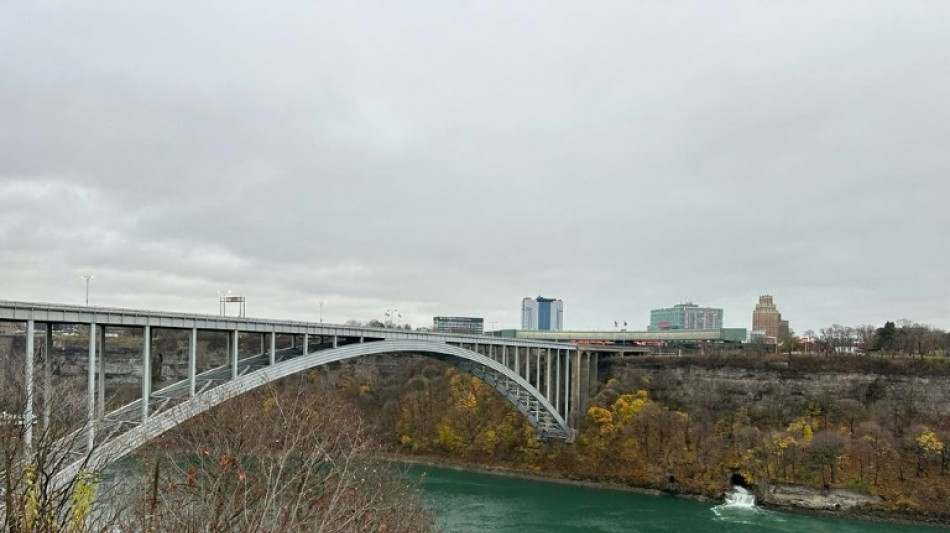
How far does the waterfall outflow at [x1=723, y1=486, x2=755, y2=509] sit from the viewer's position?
1093 inches

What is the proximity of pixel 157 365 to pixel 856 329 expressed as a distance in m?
50.2

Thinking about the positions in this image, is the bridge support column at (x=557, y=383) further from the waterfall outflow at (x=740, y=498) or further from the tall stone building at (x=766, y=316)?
the tall stone building at (x=766, y=316)

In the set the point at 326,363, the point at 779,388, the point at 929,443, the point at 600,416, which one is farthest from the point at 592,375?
the point at 326,363

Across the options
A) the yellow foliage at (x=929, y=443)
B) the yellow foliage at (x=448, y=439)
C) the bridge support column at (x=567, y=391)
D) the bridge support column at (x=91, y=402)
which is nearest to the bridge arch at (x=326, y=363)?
the bridge support column at (x=91, y=402)

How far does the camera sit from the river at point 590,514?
24.7 m

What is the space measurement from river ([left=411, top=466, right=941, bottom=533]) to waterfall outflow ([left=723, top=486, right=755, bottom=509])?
0.37 metres

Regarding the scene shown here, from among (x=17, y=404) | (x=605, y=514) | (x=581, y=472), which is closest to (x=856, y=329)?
(x=581, y=472)

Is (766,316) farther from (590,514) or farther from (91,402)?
(91,402)

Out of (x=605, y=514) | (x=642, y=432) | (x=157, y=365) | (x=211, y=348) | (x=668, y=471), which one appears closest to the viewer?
(x=605, y=514)

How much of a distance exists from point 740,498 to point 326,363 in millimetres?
18862

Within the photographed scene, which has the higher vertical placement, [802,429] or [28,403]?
[28,403]

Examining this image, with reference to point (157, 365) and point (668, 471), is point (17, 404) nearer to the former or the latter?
point (668, 471)

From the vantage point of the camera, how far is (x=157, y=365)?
43.2 metres

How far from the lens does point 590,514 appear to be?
88.3 ft
